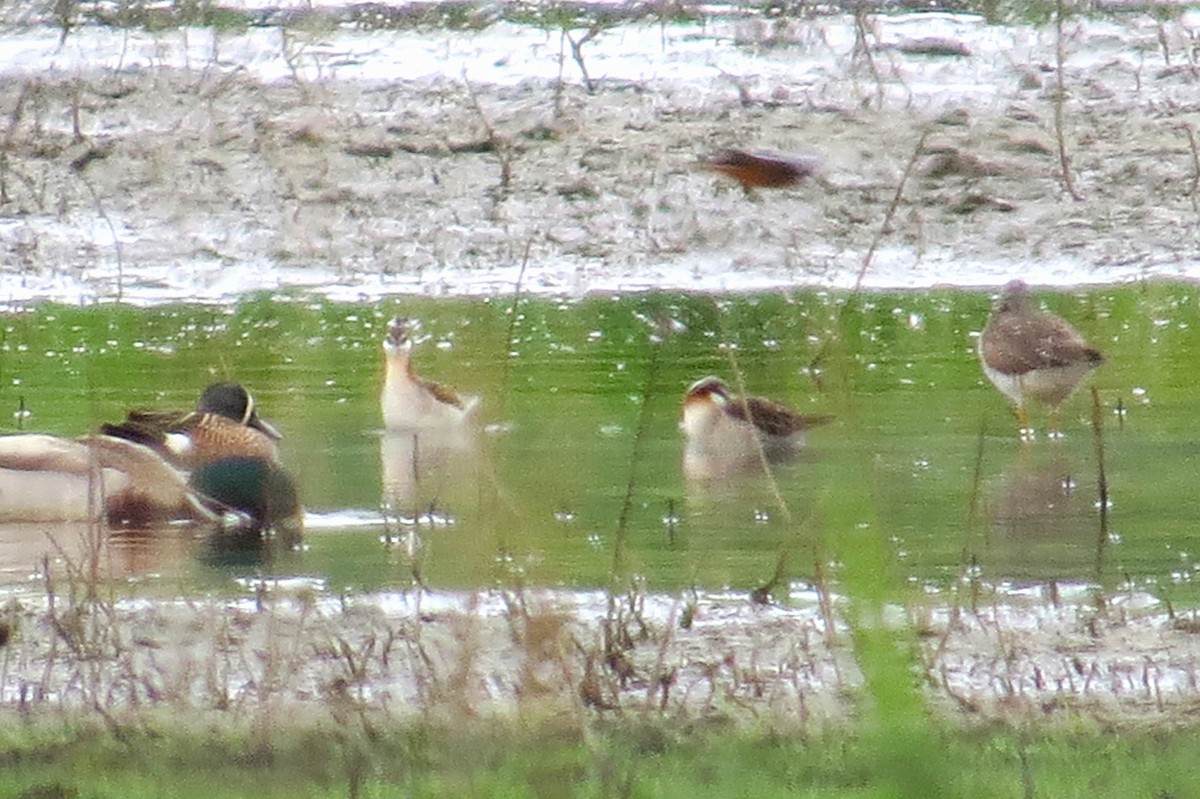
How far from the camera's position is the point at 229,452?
364 inches

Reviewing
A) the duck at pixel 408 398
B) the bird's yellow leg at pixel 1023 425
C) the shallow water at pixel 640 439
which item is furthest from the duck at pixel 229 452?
the bird's yellow leg at pixel 1023 425

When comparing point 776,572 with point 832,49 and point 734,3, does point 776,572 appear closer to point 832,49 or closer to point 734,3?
point 832,49

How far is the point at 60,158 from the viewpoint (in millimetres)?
16047

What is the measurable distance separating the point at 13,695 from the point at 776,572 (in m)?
2.14

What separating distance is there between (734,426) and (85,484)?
2.48 meters

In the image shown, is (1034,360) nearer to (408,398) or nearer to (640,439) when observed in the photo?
(408,398)

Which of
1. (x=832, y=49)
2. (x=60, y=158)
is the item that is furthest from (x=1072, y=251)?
(x=60, y=158)

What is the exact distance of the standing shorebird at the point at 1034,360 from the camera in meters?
10.4

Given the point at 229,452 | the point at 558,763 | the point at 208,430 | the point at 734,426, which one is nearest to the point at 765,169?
the point at 734,426

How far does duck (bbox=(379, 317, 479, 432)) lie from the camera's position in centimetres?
1070

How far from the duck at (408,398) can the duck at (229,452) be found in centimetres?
93

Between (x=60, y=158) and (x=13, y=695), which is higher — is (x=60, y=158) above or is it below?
below

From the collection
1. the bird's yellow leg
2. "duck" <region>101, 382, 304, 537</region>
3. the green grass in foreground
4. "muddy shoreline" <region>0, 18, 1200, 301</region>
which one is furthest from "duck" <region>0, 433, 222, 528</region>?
"muddy shoreline" <region>0, 18, 1200, 301</region>

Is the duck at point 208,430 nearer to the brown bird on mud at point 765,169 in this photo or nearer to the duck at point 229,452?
the duck at point 229,452
